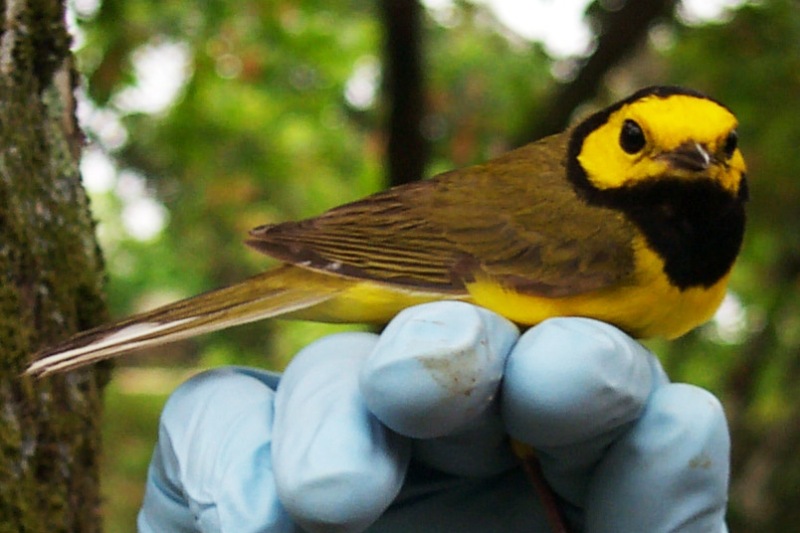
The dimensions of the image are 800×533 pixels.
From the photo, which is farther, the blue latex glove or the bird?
the bird

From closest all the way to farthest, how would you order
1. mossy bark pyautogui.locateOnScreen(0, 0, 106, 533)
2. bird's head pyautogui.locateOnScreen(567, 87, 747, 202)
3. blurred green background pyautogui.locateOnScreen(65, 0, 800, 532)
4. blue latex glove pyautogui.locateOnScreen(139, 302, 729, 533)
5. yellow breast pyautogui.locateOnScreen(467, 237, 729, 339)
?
1. blue latex glove pyautogui.locateOnScreen(139, 302, 729, 533)
2. mossy bark pyautogui.locateOnScreen(0, 0, 106, 533)
3. yellow breast pyautogui.locateOnScreen(467, 237, 729, 339)
4. bird's head pyautogui.locateOnScreen(567, 87, 747, 202)
5. blurred green background pyautogui.locateOnScreen(65, 0, 800, 532)

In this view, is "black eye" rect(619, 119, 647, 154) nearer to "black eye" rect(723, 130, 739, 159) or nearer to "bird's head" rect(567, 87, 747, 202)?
"bird's head" rect(567, 87, 747, 202)

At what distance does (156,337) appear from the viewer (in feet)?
4.25

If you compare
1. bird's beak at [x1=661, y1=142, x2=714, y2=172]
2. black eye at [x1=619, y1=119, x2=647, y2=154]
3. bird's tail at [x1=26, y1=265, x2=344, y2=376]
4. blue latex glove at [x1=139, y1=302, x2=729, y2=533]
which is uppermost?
black eye at [x1=619, y1=119, x2=647, y2=154]

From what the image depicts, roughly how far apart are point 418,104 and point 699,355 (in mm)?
3255

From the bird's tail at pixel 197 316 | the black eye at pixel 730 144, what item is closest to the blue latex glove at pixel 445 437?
the bird's tail at pixel 197 316

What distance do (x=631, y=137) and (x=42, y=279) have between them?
3.34 feet

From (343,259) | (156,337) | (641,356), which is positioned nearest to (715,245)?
(641,356)

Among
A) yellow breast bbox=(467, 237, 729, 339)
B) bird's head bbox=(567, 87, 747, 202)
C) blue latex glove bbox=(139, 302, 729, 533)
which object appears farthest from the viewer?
bird's head bbox=(567, 87, 747, 202)

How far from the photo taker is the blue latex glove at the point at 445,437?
43.2 inches

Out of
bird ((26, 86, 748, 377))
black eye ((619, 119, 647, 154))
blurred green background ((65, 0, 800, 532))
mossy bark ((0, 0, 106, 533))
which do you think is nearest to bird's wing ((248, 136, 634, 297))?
bird ((26, 86, 748, 377))

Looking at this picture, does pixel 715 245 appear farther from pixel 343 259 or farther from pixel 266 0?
pixel 266 0

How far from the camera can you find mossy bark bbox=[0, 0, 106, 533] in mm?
1210

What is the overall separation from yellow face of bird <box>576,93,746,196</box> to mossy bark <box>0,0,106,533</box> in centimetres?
93
